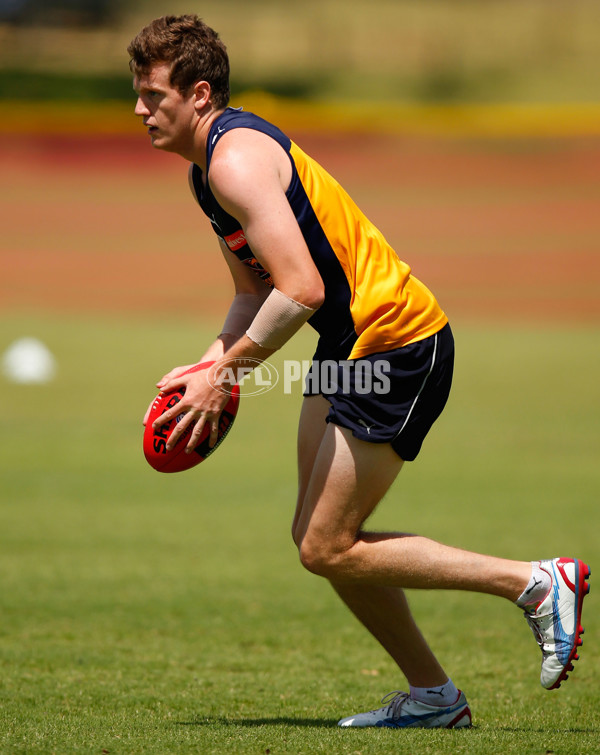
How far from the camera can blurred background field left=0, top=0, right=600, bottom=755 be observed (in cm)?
411

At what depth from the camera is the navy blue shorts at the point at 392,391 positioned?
3.38 meters

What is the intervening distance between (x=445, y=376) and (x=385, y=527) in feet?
12.7

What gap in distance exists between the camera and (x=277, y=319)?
324 centimetres

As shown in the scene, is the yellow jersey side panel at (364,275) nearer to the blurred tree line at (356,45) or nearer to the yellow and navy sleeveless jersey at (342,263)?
the yellow and navy sleeveless jersey at (342,263)

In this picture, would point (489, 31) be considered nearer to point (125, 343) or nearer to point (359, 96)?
point (359, 96)

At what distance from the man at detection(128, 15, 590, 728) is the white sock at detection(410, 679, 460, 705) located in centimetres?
28

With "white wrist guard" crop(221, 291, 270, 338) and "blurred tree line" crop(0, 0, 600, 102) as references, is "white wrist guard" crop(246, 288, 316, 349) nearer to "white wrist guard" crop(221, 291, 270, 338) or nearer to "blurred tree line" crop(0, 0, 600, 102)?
"white wrist guard" crop(221, 291, 270, 338)

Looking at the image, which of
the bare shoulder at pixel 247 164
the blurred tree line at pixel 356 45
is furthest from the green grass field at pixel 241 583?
the blurred tree line at pixel 356 45

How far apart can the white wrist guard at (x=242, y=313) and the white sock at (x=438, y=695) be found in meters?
1.50

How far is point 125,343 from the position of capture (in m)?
15.9

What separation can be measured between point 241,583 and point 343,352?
3006 millimetres

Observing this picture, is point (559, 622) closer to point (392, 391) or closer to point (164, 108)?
point (392, 391)

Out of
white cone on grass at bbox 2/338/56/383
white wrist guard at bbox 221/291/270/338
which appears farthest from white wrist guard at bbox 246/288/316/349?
white cone on grass at bbox 2/338/56/383

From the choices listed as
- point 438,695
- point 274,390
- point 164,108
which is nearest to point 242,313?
point 164,108
